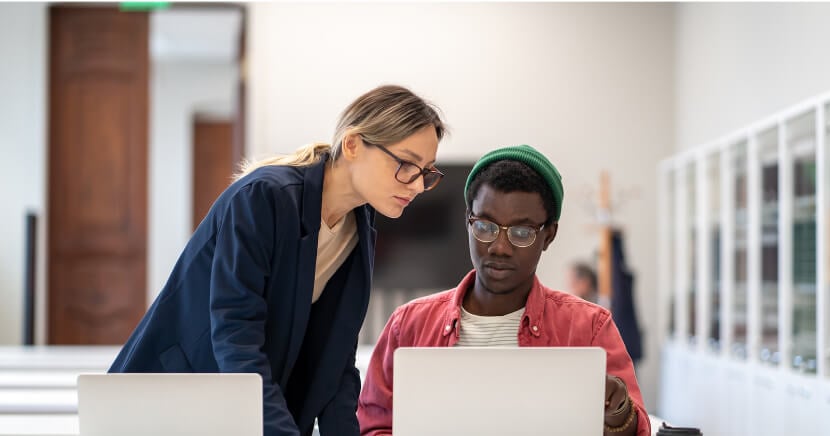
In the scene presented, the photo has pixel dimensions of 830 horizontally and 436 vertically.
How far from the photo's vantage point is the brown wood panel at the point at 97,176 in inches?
287

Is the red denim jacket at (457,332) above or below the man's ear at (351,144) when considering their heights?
below

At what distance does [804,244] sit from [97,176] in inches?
210

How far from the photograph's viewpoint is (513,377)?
4.43 ft

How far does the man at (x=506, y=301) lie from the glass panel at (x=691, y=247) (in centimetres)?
421

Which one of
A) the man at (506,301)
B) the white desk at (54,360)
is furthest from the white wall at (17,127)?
the man at (506,301)

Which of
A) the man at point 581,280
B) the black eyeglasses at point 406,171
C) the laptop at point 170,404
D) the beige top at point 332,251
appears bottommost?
the man at point 581,280

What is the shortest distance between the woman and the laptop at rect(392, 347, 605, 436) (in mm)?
312

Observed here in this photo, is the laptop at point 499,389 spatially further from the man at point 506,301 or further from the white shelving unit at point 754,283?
the white shelving unit at point 754,283

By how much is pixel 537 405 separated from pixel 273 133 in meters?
5.82

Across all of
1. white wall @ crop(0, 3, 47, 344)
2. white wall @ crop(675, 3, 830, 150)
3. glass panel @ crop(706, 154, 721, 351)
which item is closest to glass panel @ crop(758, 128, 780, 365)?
white wall @ crop(675, 3, 830, 150)

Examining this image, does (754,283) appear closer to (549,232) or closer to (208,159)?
(549,232)

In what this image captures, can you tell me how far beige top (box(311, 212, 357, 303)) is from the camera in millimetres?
1929

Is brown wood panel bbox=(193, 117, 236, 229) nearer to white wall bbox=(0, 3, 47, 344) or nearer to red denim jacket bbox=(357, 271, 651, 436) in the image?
white wall bbox=(0, 3, 47, 344)

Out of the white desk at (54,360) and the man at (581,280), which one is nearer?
the white desk at (54,360)
